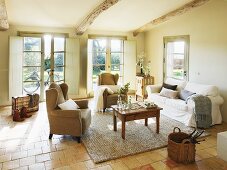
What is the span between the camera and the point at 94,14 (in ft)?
17.4

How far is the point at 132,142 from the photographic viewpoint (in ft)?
12.8

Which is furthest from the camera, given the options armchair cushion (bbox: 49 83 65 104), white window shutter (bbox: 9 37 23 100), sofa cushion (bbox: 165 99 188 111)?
white window shutter (bbox: 9 37 23 100)

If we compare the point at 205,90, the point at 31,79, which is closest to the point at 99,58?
the point at 31,79

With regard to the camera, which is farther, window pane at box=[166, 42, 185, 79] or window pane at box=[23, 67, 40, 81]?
window pane at box=[23, 67, 40, 81]

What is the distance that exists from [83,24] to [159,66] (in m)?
2.95

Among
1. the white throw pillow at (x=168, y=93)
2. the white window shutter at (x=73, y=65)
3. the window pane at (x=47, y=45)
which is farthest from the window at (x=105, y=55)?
the white throw pillow at (x=168, y=93)

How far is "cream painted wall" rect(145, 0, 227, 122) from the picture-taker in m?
5.14

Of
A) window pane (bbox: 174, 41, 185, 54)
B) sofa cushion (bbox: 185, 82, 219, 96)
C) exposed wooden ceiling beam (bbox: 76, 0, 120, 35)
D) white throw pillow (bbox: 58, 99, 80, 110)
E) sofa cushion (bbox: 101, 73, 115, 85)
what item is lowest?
white throw pillow (bbox: 58, 99, 80, 110)

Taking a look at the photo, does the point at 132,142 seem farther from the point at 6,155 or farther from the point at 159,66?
the point at 159,66

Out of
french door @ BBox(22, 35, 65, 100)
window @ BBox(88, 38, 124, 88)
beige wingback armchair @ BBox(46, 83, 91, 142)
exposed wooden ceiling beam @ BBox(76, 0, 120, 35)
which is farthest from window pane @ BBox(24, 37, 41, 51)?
beige wingback armchair @ BBox(46, 83, 91, 142)

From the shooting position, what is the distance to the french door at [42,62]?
669 centimetres

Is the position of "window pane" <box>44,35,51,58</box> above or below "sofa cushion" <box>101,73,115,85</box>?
above

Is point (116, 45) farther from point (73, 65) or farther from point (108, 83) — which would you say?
point (108, 83)

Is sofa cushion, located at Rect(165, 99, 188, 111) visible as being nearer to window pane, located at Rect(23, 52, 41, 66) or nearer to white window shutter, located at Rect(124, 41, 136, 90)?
white window shutter, located at Rect(124, 41, 136, 90)
